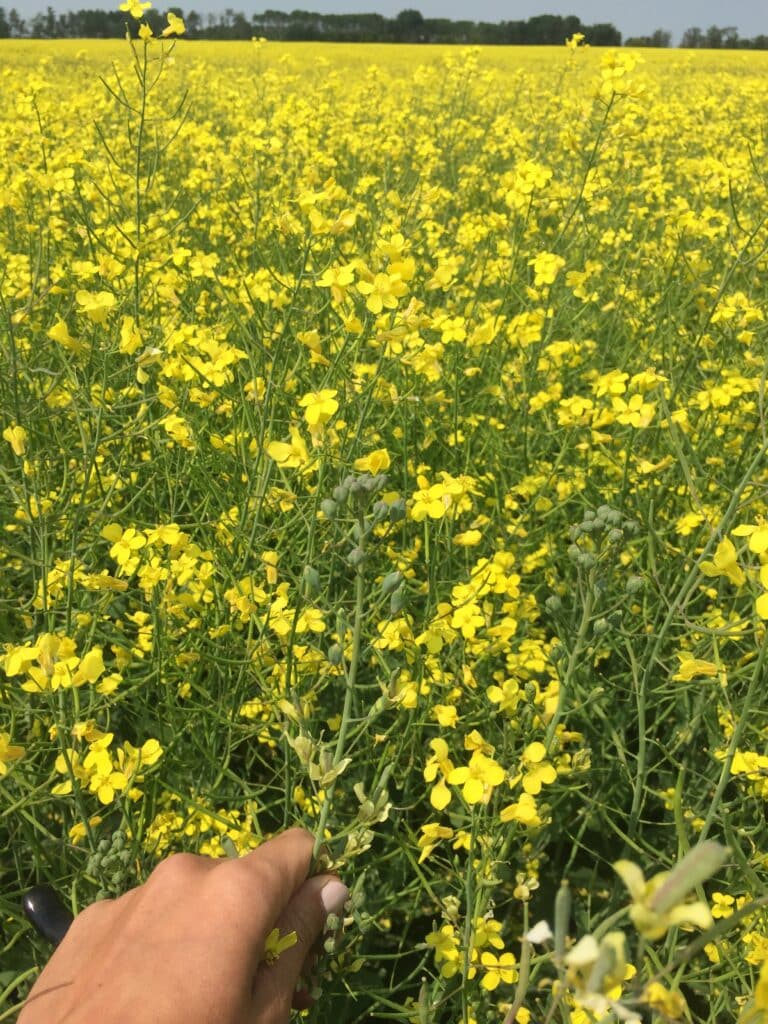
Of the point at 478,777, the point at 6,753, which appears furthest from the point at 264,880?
the point at 6,753

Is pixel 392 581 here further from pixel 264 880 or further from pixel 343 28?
pixel 343 28

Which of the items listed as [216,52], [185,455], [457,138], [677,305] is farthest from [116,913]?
[216,52]

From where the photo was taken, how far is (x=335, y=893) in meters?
0.94

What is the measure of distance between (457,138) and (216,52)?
19.8 meters

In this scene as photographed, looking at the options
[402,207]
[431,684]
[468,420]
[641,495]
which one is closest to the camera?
[431,684]

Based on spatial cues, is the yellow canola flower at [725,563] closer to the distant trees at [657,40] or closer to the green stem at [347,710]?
the green stem at [347,710]

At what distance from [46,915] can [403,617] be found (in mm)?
794

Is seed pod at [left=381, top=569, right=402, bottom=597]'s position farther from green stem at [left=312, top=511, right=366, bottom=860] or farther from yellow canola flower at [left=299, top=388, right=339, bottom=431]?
yellow canola flower at [left=299, top=388, right=339, bottom=431]

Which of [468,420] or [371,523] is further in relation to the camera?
[468,420]

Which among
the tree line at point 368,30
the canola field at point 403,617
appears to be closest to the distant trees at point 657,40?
the tree line at point 368,30

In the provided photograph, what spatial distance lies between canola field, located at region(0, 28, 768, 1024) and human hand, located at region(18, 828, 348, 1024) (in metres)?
0.09

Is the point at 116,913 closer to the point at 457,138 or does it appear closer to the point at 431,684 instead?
the point at 431,684

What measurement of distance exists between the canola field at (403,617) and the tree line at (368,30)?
3759cm

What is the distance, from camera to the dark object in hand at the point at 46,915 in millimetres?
1031
